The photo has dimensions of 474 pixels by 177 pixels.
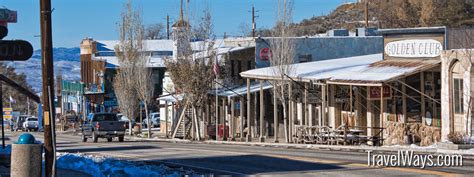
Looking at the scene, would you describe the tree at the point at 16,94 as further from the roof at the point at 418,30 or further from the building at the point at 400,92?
the roof at the point at 418,30

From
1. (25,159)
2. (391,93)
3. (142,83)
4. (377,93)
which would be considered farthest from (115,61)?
(25,159)

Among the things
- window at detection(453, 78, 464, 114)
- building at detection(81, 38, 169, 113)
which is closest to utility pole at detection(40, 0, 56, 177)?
window at detection(453, 78, 464, 114)

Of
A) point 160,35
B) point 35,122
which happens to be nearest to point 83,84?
point 35,122

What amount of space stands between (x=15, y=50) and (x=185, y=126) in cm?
3855

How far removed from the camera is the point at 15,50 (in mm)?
15836

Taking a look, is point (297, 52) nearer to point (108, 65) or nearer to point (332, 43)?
point (332, 43)

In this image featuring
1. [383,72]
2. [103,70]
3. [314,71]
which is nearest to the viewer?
[383,72]

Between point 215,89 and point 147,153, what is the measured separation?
20.3 meters

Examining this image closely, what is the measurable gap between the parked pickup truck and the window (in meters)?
20.6

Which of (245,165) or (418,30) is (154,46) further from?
(245,165)

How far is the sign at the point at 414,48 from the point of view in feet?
108

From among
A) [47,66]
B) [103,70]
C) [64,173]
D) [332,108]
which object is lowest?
[64,173]

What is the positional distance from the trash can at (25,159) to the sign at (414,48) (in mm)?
19831

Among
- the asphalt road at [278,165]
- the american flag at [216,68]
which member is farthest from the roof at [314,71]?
the asphalt road at [278,165]
